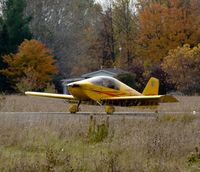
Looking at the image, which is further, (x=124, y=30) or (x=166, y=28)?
(x=124, y=30)

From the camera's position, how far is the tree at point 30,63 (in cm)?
5825

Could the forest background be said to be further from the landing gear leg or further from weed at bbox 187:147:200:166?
weed at bbox 187:147:200:166

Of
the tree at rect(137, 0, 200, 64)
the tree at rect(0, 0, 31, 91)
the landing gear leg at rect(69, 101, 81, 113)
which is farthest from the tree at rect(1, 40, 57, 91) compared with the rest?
the landing gear leg at rect(69, 101, 81, 113)

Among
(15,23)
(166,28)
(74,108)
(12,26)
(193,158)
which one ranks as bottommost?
(74,108)

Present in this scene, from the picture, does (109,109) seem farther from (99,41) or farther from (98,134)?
(99,41)

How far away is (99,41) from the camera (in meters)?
76.6

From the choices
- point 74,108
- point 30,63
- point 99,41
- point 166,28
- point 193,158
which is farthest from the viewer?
point 99,41

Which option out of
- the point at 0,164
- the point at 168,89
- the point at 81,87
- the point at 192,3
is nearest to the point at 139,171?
the point at 0,164

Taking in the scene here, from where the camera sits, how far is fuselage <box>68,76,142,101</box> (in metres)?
24.9

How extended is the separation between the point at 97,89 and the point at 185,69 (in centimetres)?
3608

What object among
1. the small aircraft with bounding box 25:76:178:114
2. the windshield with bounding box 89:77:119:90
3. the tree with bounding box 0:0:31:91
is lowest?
the small aircraft with bounding box 25:76:178:114

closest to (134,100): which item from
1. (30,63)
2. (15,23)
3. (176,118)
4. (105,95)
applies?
(105,95)

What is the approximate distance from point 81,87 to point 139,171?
48.5 ft

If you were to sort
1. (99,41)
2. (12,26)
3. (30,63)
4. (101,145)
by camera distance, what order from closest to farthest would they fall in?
(101,145), (30,63), (12,26), (99,41)
